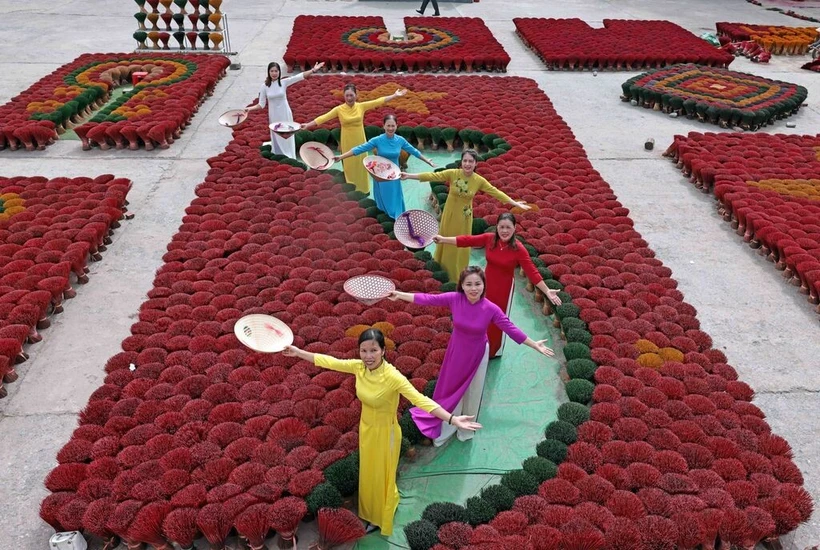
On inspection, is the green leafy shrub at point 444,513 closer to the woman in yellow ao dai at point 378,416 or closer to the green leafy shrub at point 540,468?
the woman in yellow ao dai at point 378,416

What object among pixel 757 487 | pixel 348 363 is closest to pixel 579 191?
pixel 757 487

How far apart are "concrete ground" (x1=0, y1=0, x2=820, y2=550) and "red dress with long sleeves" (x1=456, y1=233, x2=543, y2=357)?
254cm

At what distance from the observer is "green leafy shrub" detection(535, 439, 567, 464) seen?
4.77 metres

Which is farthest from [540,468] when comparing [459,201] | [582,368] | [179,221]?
[179,221]

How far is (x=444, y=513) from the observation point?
435 centimetres

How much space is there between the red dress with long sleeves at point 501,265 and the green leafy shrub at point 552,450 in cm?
122

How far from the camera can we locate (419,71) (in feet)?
51.6

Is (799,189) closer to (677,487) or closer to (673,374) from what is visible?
(673,374)

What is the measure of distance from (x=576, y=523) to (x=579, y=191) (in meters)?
5.76

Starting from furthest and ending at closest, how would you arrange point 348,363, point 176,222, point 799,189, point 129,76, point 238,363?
point 129,76
point 799,189
point 176,222
point 238,363
point 348,363

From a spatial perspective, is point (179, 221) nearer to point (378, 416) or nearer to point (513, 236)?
point (513, 236)

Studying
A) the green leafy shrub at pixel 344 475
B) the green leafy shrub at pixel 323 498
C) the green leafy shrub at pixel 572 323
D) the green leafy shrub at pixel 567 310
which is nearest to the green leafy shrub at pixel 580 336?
the green leafy shrub at pixel 572 323

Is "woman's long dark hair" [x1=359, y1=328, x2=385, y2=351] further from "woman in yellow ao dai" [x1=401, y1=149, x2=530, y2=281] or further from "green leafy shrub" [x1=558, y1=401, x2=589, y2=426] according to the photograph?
"woman in yellow ao dai" [x1=401, y1=149, x2=530, y2=281]

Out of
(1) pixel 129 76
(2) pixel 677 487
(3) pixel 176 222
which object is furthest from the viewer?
(1) pixel 129 76
